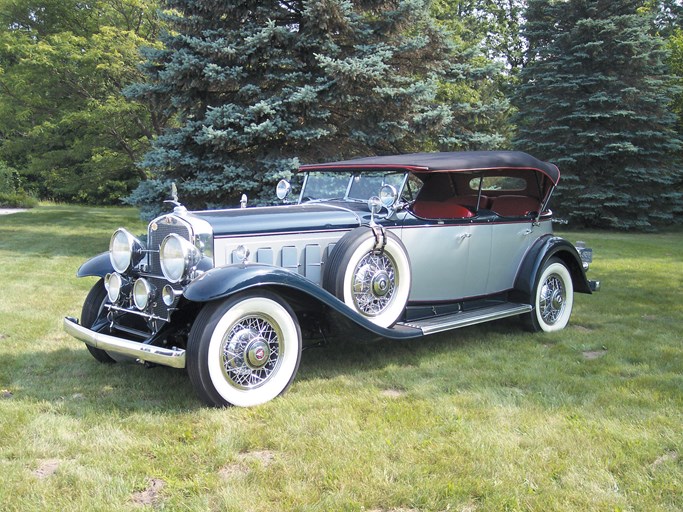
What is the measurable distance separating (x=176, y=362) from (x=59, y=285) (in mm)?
5439

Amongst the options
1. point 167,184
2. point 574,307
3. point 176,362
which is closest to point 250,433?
point 176,362

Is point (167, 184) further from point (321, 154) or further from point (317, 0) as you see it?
point (317, 0)

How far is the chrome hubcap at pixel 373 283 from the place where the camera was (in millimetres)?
4867

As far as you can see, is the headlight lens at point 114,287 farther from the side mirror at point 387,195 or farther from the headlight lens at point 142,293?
the side mirror at point 387,195

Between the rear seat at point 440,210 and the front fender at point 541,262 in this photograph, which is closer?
the rear seat at point 440,210

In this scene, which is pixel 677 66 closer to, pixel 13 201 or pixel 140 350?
pixel 140 350

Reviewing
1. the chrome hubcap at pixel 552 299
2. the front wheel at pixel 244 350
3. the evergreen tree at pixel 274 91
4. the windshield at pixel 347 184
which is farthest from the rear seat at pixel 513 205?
the evergreen tree at pixel 274 91

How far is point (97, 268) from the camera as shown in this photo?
5.18 meters

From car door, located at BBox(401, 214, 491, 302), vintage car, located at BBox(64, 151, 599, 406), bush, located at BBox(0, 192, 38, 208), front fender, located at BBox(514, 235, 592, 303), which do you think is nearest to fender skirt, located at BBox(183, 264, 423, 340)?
vintage car, located at BBox(64, 151, 599, 406)

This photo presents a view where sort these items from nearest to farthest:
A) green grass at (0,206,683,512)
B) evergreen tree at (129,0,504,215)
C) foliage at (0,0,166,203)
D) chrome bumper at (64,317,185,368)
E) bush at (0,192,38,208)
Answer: green grass at (0,206,683,512), chrome bumper at (64,317,185,368), evergreen tree at (129,0,504,215), foliage at (0,0,166,203), bush at (0,192,38,208)

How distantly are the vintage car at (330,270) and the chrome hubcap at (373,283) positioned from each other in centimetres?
1

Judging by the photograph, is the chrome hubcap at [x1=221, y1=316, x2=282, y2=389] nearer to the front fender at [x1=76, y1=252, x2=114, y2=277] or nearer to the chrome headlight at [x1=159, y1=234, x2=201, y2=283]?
the chrome headlight at [x1=159, y1=234, x2=201, y2=283]

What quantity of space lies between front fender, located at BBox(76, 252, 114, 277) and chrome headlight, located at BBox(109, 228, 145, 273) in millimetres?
279

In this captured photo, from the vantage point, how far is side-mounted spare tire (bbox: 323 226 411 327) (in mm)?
4715
